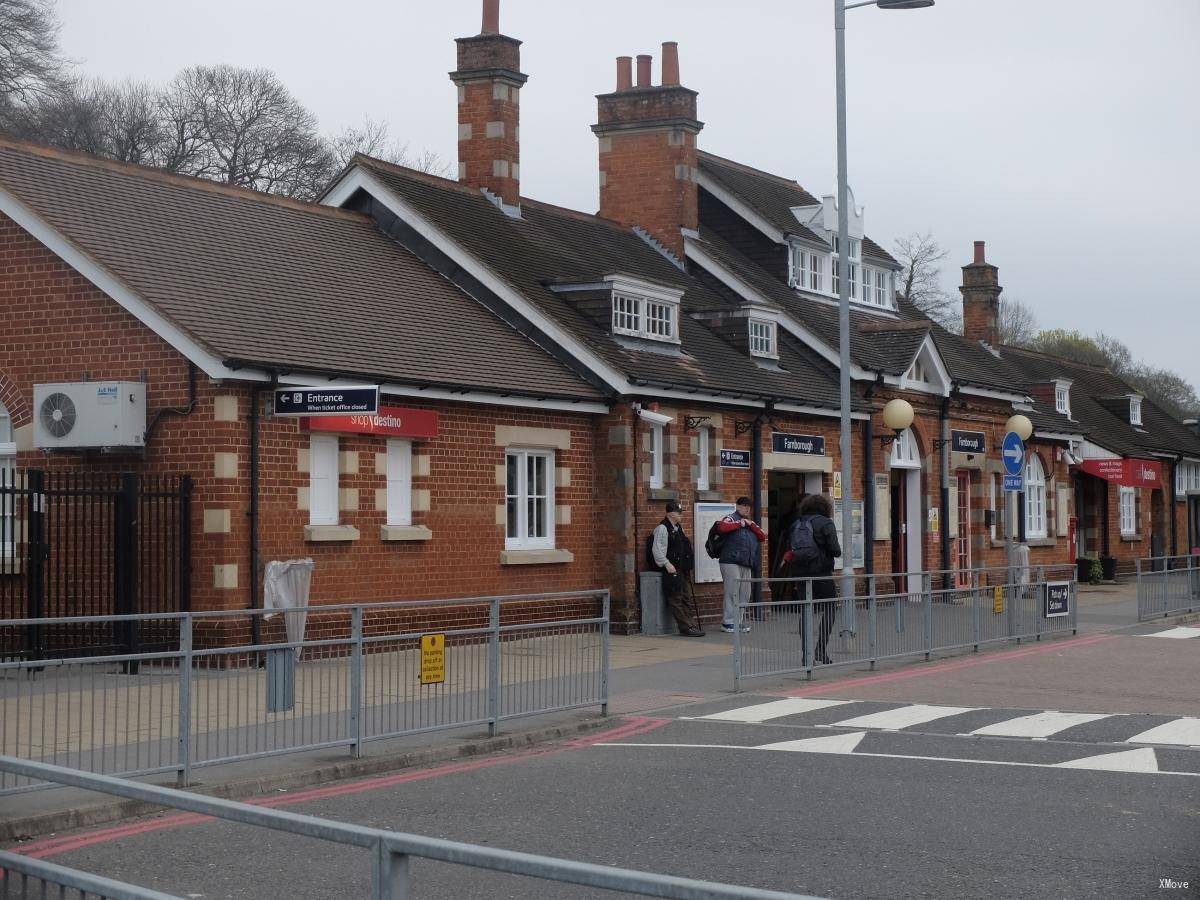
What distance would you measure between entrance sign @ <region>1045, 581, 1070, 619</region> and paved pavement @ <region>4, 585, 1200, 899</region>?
272 inches

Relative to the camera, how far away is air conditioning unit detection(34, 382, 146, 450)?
18.5m

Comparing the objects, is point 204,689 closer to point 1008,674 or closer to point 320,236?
Answer: point 1008,674

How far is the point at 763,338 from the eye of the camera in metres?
29.8

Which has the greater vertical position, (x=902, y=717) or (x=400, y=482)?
(x=400, y=482)

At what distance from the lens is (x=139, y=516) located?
18.3 meters

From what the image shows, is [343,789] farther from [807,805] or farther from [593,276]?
[593,276]

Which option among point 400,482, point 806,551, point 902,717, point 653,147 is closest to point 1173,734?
point 902,717

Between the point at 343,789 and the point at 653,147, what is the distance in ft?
74.9

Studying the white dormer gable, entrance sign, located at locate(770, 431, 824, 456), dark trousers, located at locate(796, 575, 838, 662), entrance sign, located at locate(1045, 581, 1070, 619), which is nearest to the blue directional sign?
entrance sign, located at locate(1045, 581, 1070, 619)

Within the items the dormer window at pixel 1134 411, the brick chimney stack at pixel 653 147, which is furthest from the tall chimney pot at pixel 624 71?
the dormer window at pixel 1134 411

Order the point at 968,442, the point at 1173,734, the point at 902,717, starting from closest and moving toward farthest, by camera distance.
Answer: the point at 1173,734, the point at 902,717, the point at 968,442

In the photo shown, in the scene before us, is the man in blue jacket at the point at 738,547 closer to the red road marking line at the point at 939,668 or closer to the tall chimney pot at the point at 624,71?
the red road marking line at the point at 939,668

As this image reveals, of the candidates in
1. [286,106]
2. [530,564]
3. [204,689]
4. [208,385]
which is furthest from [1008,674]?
[286,106]

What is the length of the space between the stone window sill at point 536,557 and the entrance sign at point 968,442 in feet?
42.8
